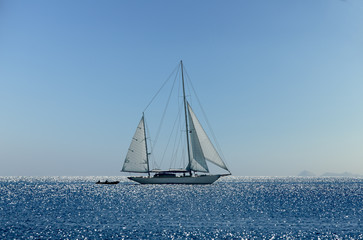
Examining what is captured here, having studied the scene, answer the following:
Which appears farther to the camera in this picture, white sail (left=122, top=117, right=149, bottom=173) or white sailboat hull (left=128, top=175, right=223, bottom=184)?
white sail (left=122, top=117, right=149, bottom=173)

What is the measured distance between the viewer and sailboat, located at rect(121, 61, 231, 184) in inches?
3898

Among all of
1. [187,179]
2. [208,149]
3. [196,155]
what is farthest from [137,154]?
[208,149]

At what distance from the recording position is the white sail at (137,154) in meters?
110

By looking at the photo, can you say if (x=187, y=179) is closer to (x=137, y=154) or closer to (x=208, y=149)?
(x=208, y=149)

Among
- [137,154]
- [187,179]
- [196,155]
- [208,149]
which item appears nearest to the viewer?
[208,149]

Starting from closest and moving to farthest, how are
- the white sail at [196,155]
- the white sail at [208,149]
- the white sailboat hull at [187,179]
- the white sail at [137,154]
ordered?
the white sail at [208,149] → the white sail at [196,155] → the white sailboat hull at [187,179] → the white sail at [137,154]

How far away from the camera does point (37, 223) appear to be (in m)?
45.2

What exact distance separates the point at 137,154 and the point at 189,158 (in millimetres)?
17090

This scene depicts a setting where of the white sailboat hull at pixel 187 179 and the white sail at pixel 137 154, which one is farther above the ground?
the white sail at pixel 137 154

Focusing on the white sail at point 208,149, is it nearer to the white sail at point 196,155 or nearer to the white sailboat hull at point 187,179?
the white sail at point 196,155

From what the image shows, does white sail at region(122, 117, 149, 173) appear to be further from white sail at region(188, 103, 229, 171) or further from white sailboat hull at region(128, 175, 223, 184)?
white sail at region(188, 103, 229, 171)

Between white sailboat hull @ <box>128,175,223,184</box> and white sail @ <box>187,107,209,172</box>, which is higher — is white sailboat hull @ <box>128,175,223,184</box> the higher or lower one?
the lower one

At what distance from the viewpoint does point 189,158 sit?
100562mm

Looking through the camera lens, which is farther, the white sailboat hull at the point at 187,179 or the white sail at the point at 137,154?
the white sail at the point at 137,154
